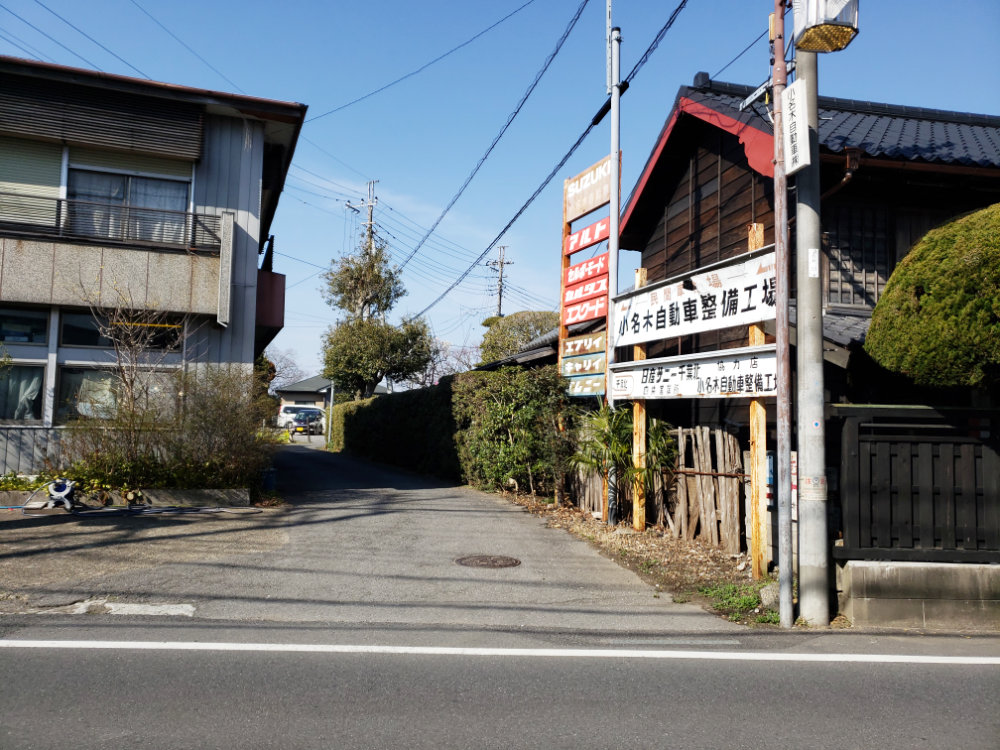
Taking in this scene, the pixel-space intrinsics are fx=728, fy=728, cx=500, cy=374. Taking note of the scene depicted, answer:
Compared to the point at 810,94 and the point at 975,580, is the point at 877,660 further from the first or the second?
the point at 810,94

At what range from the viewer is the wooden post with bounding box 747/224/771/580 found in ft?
25.6

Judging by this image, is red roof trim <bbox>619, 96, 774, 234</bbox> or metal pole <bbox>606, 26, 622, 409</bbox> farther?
metal pole <bbox>606, 26, 622, 409</bbox>

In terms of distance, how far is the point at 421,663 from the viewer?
5.23 meters

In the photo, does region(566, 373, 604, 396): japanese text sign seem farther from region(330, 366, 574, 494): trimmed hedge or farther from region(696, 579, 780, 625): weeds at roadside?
region(696, 579, 780, 625): weeds at roadside

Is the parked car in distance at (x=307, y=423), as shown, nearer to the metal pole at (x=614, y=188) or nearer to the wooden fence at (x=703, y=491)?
the metal pole at (x=614, y=188)

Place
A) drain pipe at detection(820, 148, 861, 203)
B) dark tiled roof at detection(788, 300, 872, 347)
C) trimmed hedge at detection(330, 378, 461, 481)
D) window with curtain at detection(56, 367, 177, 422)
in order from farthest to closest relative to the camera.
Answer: trimmed hedge at detection(330, 378, 461, 481)
window with curtain at detection(56, 367, 177, 422)
drain pipe at detection(820, 148, 861, 203)
dark tiled roof at detection(788, 300, 872, 347)

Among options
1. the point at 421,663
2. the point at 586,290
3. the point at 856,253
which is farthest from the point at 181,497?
the point at 856,253

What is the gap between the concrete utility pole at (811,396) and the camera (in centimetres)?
658

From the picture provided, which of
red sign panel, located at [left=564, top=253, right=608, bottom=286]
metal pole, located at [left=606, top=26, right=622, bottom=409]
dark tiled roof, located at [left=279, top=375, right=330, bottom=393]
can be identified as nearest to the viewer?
metal pole, located at [left=606, top=26, right=622, bottom=409]

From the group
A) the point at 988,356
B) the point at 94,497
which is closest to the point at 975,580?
the point at 988,356

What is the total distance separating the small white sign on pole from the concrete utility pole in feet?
0.30

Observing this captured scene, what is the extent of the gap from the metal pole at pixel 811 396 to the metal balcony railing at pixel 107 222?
10544 millimetres

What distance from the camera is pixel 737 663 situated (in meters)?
5.43

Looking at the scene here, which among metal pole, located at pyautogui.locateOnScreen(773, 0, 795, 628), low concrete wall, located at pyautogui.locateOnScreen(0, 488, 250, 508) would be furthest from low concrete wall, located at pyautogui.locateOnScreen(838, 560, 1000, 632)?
low concrete wall, located at pyautogui.locateOnScreen(0, 488, 250, 508)
